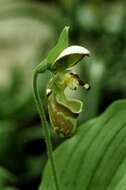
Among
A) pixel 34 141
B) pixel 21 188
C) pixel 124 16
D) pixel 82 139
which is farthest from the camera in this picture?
pixel 124 16

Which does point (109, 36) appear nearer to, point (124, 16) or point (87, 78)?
point (124, 16)

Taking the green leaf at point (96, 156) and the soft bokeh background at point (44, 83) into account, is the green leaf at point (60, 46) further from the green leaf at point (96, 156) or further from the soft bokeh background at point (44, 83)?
the soft bokeh background at point (44, 83)

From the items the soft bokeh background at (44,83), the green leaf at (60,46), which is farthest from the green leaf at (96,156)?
the soft bokeh background at (44,83)

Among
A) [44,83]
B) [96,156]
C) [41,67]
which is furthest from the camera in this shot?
[44,83]

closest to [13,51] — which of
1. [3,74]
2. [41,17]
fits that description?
[3,74]

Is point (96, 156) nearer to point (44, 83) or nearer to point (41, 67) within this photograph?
point (41, 67)

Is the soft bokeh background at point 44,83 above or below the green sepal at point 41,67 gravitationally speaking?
below

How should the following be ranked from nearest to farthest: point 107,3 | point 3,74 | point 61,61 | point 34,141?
1. point 61,61
2. point 34,141
3. point 3,74
4. point 107,3

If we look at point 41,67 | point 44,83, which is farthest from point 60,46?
point 44,83

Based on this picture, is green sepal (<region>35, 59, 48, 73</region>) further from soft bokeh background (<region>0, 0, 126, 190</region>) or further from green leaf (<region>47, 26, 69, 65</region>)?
soft bokeh background (<region>0, 0, 126, 190</region>)
